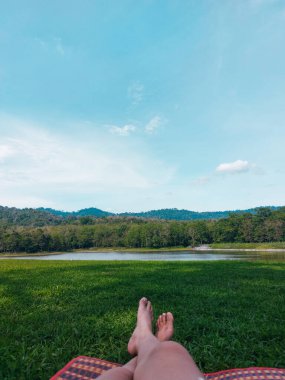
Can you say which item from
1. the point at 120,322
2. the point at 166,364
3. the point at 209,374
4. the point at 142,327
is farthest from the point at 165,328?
the point at 166,364

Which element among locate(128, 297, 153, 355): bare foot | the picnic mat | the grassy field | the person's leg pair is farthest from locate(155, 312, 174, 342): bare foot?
the person's leg pair

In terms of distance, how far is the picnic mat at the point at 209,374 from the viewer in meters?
1.72

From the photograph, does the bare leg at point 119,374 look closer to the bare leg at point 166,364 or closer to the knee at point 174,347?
the bare leg at point 166,364

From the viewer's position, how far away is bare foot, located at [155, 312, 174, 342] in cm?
219

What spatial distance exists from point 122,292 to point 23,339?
218 cm

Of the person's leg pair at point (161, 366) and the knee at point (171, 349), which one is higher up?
the knee at point (171, 349)

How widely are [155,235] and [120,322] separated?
73.4 metres

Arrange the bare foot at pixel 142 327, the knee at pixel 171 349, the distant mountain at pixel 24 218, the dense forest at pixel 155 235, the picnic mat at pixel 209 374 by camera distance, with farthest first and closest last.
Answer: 1. the distant mountain at pixel 24 218
2. the dense forest at pixel 155 235
3. the bare foot at pixel 142 327
4. the picnic mat at pixel 209 374
5. the knee at pixel 171 349

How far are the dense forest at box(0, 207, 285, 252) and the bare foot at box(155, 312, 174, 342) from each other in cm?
6530

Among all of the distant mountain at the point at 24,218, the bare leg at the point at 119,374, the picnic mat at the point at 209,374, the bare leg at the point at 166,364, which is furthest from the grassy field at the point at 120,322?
the distant mountain at the point at 24,218

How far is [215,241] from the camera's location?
72.6m

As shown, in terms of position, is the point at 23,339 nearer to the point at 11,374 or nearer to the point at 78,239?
the point at 11,374

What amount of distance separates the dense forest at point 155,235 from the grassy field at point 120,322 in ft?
207

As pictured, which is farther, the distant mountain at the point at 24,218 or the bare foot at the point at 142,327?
the distant mountain at the point at 24,218
